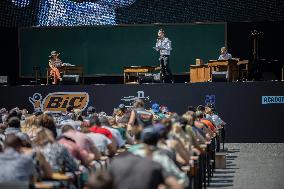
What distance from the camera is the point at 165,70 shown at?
3300 centimetres

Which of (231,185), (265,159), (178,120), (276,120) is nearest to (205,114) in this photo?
(265,159)

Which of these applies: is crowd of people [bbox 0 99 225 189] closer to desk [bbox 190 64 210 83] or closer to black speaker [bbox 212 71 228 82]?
black speaker [bbox 212 71 228 82]

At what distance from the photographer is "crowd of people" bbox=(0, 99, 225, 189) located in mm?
9531

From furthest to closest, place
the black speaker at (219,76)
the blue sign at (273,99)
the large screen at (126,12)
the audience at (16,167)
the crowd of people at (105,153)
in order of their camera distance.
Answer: the large screen at (126,12), the black speaker at (219,76), the blue sign at (273,99), the audience at (16,167), the crowd of people at (105,153)

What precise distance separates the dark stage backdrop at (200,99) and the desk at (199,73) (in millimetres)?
1191

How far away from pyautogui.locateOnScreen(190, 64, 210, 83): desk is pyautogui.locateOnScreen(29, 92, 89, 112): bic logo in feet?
13.8

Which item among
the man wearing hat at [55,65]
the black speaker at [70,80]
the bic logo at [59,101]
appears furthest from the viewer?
the man wearing hat at [55,65]

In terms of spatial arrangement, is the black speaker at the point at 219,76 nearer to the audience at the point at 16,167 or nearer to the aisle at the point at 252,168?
the aisle at the point at 252,168

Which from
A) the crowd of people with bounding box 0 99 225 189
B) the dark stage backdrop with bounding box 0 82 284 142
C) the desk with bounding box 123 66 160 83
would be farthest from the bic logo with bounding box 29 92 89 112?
the crowd of people with bounding box 0 99 225 189

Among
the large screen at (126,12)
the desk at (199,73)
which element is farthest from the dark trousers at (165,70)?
the large screen at (126,12)

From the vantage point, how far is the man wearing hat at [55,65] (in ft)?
111

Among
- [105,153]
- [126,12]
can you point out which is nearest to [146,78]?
[126,12]

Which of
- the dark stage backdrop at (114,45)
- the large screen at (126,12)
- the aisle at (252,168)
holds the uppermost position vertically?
the large screen at (126,12)

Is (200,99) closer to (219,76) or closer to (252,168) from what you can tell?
(219,76)
